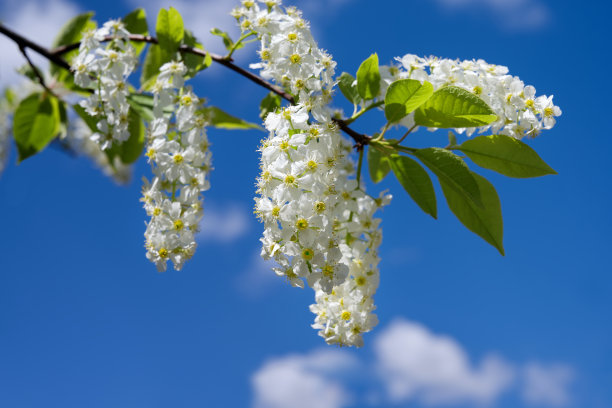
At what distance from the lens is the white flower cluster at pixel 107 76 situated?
6.20 ft

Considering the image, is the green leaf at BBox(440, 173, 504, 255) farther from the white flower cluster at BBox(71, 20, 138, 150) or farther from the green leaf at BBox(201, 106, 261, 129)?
the white flower cluster at BBox(71, 20, 138, 150)

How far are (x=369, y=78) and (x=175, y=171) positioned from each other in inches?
25.9

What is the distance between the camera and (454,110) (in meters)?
1.49

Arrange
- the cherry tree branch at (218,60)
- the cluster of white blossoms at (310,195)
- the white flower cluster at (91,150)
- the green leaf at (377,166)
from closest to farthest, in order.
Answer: the cluster of white blossoms at (310,195)
the cherry tree branch at (218,60)
the green leaf at (377,166)
the white flower cluster at (91,150)

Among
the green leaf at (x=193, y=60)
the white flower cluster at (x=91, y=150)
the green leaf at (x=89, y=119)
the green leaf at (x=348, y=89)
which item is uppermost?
the white flower cluster at (x=91, y=150)

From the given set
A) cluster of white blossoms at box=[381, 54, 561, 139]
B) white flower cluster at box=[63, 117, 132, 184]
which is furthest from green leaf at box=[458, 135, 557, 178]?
white flower cluster at box=[63, 117, 132, 184]

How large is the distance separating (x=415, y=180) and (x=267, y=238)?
18.6 inches

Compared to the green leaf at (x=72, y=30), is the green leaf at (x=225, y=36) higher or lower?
lower

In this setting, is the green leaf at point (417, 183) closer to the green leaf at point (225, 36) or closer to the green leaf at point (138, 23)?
the green leaf at point (225, 36)

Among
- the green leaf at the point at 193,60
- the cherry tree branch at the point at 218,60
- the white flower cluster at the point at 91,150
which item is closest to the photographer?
the cherry tree branch at the point at 218,60

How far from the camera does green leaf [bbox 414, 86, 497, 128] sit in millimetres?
1455

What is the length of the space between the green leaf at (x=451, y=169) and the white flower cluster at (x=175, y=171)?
69cm

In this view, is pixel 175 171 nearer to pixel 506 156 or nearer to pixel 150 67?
pixel 150 67

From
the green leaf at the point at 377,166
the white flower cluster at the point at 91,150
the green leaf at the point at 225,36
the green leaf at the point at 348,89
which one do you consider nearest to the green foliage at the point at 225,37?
the green leaf at the point at 225,36
